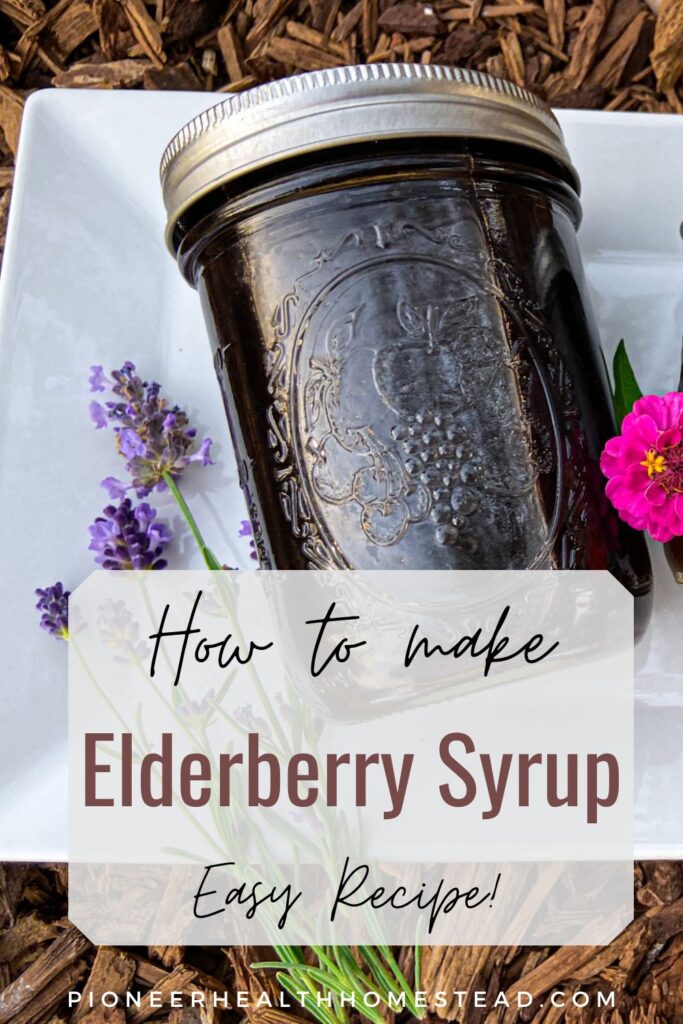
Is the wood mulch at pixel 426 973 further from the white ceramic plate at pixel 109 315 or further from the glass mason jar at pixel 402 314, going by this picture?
the glass mason jar at pixel 402 314

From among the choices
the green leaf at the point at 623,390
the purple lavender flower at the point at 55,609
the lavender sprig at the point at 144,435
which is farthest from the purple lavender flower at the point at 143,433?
the green leaf at the point at 623,390

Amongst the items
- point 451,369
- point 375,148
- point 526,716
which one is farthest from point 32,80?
point 526,716

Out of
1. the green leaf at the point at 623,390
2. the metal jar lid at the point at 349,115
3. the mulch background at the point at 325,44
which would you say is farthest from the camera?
the mulch background at the point at 325,44

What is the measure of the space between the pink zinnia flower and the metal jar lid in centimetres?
23

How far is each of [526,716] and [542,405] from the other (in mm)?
298

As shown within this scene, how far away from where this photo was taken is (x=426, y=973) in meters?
0.88

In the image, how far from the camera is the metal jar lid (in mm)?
681

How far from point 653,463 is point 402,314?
8.7 inches

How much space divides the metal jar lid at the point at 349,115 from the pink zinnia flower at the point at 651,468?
226 millimetres

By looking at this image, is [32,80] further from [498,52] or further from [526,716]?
[526,716]

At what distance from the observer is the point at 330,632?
0.72 metres

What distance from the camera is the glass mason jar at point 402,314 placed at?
2.25 feet

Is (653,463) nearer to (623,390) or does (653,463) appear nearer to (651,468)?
(651,468)

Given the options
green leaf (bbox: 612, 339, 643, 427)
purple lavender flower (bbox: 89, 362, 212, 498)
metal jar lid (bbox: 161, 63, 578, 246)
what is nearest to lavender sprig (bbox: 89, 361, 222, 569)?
purple lavender flower (bbox: 89, 362, 212, 498)
